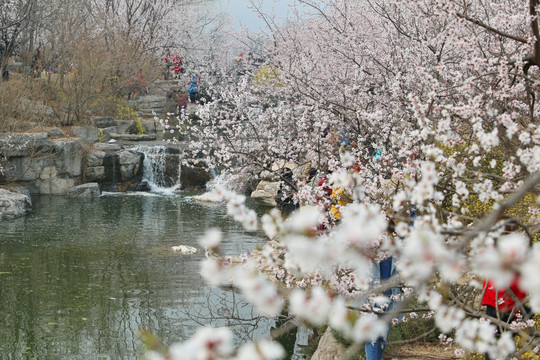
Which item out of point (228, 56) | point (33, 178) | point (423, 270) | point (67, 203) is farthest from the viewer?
point (228, 56)

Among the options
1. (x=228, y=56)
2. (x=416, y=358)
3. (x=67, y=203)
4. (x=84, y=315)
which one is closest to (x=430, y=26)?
(x=416, y=358)

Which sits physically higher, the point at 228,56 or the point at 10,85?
the point at 228,56

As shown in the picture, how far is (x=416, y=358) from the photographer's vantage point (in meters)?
4.99

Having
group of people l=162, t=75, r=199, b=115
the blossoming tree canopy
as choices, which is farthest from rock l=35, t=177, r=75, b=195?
group of people l=162, t=75, r=199, b=115

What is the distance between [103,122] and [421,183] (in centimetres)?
1795

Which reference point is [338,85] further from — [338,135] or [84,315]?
[84,315]

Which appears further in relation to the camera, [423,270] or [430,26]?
[430,26]

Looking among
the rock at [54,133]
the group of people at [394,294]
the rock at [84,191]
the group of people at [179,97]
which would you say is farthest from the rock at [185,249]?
the group of people at [179,97]

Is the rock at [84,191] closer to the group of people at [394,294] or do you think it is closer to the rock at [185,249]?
the rock at [185,249]

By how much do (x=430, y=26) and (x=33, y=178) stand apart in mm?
11917

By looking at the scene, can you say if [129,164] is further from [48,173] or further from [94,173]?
[48,173]

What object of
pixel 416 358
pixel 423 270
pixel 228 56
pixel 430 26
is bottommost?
pixel 416 358

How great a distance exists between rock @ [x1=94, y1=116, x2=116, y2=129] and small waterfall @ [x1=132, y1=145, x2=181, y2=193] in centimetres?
170

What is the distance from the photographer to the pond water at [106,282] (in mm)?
6430
